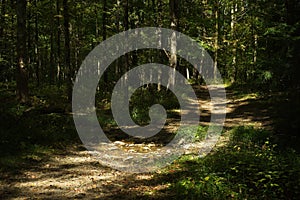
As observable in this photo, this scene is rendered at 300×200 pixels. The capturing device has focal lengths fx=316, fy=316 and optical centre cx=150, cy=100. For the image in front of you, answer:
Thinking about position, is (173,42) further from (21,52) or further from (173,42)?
(21,52)

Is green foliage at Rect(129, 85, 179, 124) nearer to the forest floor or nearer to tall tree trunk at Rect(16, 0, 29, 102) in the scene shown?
the forest floor

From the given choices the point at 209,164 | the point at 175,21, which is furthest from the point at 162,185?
the point at 175,21

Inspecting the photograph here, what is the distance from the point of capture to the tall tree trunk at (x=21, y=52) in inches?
621

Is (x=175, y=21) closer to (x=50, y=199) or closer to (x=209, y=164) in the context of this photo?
(x=209, y=164)

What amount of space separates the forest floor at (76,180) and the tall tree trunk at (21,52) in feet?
19.3

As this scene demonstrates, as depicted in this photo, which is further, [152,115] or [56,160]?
[152,115]

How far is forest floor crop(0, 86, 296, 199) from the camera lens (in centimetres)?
779

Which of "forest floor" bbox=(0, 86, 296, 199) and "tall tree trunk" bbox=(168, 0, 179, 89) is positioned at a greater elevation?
"tall tree trunk" bbox=(168, 0, 179, 89)

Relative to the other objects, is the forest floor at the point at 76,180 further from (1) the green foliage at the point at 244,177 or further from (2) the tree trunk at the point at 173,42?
(2) the tree trunk at the point at 173,42

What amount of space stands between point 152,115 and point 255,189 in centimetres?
1082

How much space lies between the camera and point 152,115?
17.6m

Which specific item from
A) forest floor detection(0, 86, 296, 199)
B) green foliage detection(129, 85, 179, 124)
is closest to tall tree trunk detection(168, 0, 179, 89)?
green foliage detection(129, 85, 179, 124)

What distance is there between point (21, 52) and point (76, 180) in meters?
9.61

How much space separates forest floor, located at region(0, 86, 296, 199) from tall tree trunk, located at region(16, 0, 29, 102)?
589cm
